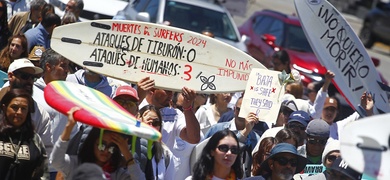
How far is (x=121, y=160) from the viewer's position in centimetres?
773

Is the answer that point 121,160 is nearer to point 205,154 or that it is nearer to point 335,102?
point 205,154

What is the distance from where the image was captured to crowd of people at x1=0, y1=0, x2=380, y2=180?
304 inches

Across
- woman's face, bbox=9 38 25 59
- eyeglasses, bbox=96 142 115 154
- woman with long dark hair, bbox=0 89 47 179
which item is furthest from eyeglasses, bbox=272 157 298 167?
woman's face, bbox=9 38 25 59

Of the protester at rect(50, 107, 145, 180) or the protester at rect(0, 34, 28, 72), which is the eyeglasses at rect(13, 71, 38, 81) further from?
the protester at rect(50, 107, 145, 180)

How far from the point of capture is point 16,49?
10.8 meters

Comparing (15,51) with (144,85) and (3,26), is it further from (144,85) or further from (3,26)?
(144,85)

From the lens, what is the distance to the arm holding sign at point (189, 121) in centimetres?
916

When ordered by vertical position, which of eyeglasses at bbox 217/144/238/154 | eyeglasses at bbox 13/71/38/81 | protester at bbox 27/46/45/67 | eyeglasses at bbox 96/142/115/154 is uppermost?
eyeglasses at bbox 96/142/115/154

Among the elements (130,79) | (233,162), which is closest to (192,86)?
(130,79)

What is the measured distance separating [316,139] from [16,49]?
2.98m

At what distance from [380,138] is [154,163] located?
111 inches

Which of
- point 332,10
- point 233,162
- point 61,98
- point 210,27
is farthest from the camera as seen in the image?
point 210,27

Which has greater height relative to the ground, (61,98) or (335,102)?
(61,98)

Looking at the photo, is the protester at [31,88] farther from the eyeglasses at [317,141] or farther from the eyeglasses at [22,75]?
the eyeglasses at [317,141]
